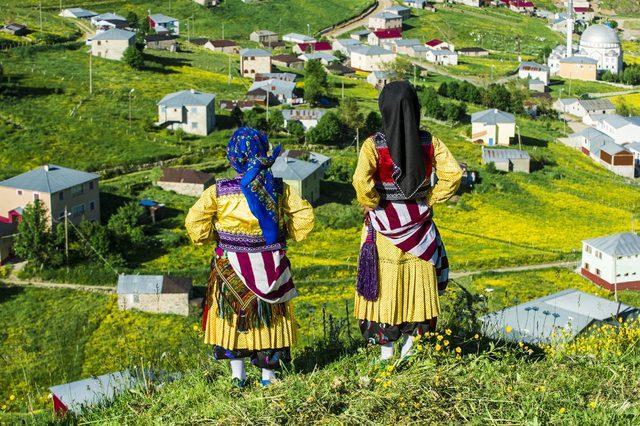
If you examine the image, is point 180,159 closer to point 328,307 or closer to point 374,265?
point 328,307

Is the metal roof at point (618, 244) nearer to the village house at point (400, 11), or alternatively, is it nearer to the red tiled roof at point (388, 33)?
the red tiled roof at point (388, 33)

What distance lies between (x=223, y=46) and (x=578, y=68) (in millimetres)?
31863

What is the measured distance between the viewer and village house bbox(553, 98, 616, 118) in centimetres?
6631

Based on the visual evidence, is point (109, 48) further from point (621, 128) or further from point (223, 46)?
point (621, 128)

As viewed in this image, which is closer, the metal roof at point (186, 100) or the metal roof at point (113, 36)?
the metal roof at point (186, 100)

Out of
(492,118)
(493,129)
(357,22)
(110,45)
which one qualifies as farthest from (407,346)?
(357,22)

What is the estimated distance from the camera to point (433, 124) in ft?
184

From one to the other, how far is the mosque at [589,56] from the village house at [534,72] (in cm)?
541

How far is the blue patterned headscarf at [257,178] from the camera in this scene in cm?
804

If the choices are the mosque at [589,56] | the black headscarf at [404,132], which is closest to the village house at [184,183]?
the black headscarf at [404,132]

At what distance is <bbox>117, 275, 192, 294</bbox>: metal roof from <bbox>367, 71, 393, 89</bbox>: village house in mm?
41461

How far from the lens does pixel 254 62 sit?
65500 mm

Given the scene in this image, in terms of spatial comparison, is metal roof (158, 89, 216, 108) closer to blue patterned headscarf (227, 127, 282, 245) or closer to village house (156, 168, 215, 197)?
village house (156, 168, 215, 197)

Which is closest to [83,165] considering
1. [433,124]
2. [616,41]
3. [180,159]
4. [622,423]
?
[180,159]
